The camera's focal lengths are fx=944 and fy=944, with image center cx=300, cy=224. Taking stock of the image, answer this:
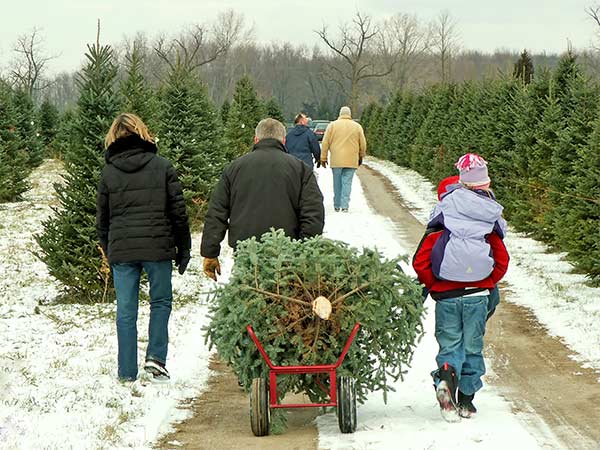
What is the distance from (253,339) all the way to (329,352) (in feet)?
1.57

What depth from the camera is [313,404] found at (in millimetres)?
5805

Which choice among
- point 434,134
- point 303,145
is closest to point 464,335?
point 303,145

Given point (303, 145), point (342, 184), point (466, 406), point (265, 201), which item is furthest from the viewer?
point (342, 184)

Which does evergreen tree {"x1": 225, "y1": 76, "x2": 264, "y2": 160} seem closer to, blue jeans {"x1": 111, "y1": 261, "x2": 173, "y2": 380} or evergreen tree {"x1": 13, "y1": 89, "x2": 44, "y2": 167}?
evergreen tree {"x1": 13, "y1": 89, "x2": 44, "y2": 167}

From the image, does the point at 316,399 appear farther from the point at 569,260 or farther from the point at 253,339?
the point at 569,260

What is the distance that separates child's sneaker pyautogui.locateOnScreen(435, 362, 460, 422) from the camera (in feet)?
19.8

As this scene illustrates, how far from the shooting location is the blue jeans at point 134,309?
7.21 m

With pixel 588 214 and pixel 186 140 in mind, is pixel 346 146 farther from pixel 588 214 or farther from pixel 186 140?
pixel 588 214

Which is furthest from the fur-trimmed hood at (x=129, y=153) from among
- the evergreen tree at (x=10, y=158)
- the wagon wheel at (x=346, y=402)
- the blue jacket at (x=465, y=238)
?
the evergreen tree at (x=10, y=158)

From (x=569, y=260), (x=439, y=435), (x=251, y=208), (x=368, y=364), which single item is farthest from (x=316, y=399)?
(x=569, y=260)

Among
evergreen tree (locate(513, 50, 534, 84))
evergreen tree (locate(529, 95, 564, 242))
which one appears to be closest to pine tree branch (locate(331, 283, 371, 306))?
evergreen tree (locate(529, 95, 564, 242))

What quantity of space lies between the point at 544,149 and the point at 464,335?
1063cm

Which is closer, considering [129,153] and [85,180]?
[129,153]

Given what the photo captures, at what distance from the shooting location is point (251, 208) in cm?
692
